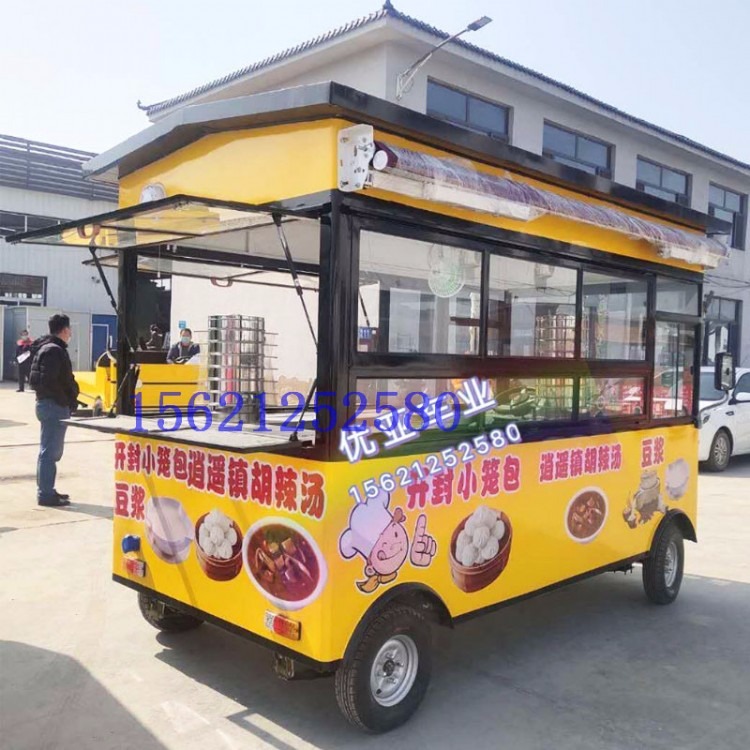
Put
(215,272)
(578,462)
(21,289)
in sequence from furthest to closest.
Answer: (21,289)
(215,272)
(578,462)

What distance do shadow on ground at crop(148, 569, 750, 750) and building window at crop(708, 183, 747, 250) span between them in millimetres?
17996

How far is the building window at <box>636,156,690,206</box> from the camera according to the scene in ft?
58.2

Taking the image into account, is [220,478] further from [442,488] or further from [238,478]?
[442,488]

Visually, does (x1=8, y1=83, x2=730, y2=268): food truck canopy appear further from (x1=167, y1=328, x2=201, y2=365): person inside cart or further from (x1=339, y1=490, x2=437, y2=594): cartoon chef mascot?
(x1=339, y1=490, x2=437, y2=594): cartoon chef mascot

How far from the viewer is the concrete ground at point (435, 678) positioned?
3109 millimetres

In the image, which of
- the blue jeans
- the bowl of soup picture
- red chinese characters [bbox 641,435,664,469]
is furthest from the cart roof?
the blue jeans

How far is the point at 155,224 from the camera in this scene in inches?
131

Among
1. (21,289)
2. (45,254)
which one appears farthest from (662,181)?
(21,289)

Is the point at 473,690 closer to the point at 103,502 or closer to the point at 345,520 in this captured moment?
A: the point at 345,520

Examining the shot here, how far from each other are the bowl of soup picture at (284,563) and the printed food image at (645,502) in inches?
93.8

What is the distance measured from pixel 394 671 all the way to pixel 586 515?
1.63 meters

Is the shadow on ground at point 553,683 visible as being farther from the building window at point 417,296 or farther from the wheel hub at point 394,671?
the building window at point 417,296

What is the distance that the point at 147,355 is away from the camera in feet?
13.7

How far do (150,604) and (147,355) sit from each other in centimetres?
135
